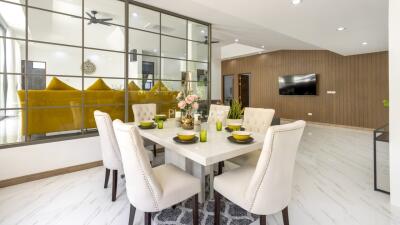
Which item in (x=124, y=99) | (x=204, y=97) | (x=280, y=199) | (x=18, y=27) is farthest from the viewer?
(x=204, y=97)

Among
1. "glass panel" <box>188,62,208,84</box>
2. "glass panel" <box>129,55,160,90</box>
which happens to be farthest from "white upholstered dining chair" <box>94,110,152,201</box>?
"glass panel" <box>188,62,208,84</box>

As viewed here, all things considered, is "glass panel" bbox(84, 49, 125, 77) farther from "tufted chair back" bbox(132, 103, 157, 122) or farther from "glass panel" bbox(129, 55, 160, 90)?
"tufted chair back" bbox(132, 103, 157, 122)

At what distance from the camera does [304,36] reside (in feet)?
14.1

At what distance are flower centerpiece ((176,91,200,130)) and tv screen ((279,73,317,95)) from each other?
609cm

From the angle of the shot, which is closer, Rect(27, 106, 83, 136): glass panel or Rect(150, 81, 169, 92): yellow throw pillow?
Rect(27, 106, 83, 136): glass panel

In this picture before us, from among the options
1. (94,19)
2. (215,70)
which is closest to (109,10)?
(94,19)

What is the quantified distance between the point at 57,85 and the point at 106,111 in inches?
30.1

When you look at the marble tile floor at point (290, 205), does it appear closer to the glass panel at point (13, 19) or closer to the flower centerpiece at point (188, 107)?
the flower centerpiece at point (188, 107)

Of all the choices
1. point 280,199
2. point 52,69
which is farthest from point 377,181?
point 52,69

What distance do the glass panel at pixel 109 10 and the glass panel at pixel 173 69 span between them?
40.4 inches

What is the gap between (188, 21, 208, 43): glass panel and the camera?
4426 millimetres

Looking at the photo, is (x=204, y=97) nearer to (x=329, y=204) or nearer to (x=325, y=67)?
(x=329, y=204)

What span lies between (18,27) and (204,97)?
3.35m

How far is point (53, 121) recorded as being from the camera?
296 cm
